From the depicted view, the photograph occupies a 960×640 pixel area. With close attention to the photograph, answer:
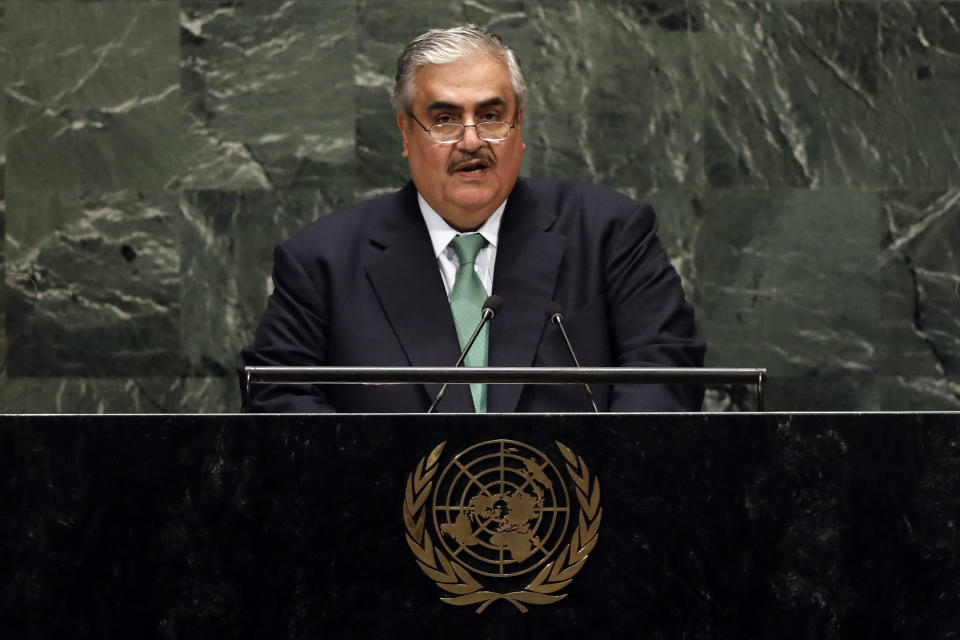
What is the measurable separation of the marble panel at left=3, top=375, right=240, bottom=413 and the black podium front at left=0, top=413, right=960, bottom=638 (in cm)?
251

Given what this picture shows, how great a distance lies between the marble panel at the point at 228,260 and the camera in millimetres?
4719

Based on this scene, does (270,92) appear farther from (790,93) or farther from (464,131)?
(790,93)

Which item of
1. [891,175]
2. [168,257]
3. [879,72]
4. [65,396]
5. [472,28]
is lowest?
[65,396]

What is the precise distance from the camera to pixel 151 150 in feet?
15.6

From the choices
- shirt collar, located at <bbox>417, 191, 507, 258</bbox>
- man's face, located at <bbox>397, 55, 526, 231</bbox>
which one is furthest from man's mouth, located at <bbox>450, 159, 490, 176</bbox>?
shirt collar, located at <bbox>417, 191, 507, 258</bbox>

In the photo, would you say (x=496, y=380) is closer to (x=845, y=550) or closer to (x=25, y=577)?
(x=845, y=550)

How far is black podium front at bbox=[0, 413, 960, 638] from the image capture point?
221 centimetres

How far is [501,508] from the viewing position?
2.21m

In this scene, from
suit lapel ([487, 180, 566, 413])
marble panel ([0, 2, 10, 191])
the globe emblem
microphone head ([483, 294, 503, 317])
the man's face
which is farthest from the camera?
marble panel ([0, 2, 10, 191])

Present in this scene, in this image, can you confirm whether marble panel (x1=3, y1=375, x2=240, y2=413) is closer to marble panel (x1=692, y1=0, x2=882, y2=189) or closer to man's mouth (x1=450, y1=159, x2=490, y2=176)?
man's mouth (x1=450, y1=159, x2=490, y2=176)

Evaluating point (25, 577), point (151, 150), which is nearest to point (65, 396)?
point (151, 150)

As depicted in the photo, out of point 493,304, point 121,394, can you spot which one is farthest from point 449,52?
point 121,394

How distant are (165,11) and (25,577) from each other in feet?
9.57

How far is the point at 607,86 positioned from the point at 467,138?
5.08ft
